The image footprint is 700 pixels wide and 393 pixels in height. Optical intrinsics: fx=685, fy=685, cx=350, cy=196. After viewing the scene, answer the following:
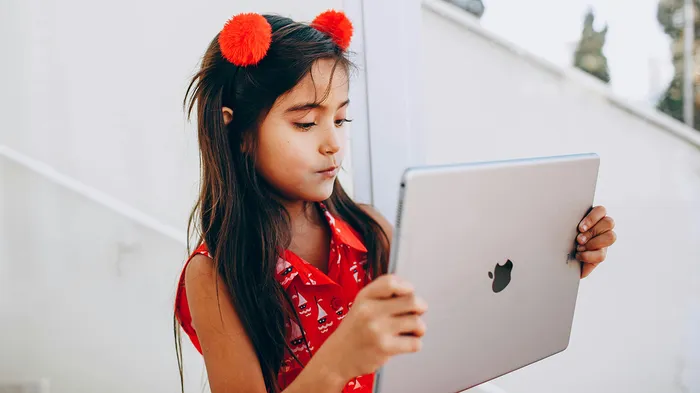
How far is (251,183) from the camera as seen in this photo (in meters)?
1.01

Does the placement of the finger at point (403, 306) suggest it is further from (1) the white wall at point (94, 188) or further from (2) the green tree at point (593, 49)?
(1) the white wall at point (94, 188)

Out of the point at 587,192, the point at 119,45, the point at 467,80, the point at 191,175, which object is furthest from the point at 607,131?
the point at 119,45

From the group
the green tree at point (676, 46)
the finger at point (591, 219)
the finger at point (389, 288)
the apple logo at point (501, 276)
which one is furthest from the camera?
the green tree at point (676, 46)

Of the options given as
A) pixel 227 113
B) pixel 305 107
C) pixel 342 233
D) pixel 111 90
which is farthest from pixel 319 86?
pixel 111 90

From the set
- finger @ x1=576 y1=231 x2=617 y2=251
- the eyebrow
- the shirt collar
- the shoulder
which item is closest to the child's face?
the eyebrow

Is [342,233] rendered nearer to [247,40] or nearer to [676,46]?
[247,40]

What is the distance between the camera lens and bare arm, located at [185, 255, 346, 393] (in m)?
0.94

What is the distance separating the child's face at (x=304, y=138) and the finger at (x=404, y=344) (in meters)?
0.36

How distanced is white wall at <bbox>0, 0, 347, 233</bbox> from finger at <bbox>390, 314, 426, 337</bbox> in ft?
3.10

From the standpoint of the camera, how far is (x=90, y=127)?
1.54 m

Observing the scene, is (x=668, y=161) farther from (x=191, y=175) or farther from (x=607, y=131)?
(x=191, y=175)

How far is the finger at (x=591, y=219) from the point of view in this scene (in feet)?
2.92

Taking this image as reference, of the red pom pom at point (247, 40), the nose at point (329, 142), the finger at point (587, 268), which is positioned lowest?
the finger at point (587, 268)

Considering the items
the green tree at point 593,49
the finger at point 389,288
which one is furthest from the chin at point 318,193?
the green tree at point 593,49
